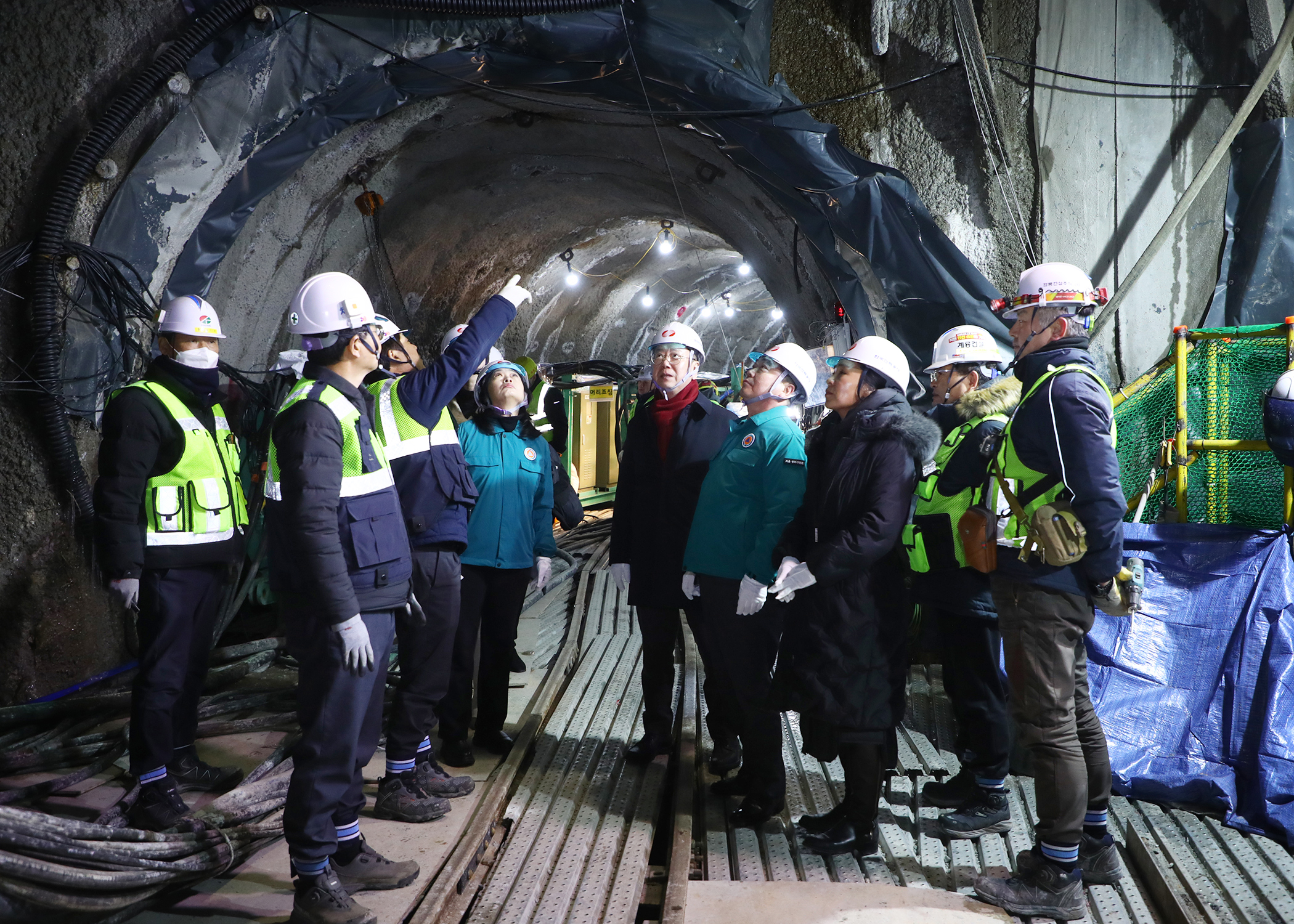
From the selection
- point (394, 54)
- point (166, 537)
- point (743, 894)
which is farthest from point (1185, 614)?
point (394, 54)

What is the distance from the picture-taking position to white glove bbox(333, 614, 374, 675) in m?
2.44

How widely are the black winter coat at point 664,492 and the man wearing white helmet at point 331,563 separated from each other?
1.31 meters

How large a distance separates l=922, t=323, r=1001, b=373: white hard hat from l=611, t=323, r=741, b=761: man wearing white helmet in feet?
3.44

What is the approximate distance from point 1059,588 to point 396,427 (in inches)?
87.0

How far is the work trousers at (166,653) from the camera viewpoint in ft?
10.8

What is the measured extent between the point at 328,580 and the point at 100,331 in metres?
3.48

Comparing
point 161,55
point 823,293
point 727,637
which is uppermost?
point 161,55

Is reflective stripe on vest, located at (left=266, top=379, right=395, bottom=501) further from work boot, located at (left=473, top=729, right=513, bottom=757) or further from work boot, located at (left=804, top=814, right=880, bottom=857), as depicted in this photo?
work boot, located at (left=804, top=814, right=880, bottom=857)

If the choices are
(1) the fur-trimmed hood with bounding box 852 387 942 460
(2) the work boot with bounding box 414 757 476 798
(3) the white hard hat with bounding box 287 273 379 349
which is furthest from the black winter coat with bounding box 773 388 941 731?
(3) the white hard hat with bounding box 287 273 379 349

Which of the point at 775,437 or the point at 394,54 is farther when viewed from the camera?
the point at 394,54

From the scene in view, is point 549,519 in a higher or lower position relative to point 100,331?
lower

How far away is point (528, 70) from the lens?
18.3 feet

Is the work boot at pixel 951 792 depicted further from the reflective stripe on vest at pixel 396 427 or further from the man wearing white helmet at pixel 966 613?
the reflective stripe on vest at pixel 396 427

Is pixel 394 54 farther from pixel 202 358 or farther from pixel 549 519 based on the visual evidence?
pixel 549 519
